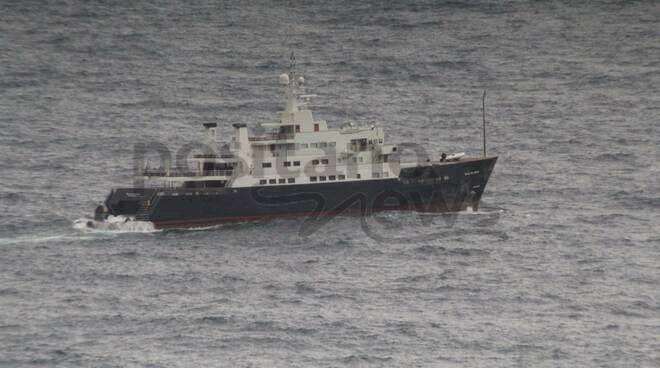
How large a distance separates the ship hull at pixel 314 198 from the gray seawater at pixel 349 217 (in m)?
1.79

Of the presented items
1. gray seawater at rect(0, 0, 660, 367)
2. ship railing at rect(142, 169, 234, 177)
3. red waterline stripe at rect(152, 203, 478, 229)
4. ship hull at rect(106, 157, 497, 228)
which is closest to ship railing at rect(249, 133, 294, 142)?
ship railing at rect(142, 169, 234, 177)

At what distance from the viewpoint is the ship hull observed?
392ft

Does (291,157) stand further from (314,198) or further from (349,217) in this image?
(349,217)

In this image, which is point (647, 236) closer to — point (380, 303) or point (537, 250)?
point (537, 250)

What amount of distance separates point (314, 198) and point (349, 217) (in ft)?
9.60

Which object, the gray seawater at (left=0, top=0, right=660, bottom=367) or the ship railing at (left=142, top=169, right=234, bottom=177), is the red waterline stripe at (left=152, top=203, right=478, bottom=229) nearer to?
the gray seawater at (left=0, top=0, right=660, bottom=367)

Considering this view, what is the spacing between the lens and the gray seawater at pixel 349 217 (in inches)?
3632

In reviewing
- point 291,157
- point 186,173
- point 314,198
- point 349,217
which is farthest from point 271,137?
point 349,217

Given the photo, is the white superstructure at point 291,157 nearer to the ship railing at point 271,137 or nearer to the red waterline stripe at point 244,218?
the ship railing at point 271,137

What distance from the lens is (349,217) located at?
4815 inches

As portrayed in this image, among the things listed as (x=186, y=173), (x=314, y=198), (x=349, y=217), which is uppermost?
(x=186, y=173)

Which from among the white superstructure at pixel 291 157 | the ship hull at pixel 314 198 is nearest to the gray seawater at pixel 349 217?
the ship hull at pixel 314 198

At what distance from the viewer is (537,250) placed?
111438 mm

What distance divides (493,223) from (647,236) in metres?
11.1
